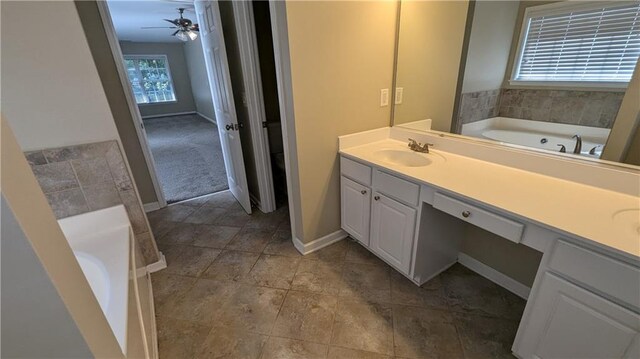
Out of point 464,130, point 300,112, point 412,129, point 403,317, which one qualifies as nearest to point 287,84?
point 300,112

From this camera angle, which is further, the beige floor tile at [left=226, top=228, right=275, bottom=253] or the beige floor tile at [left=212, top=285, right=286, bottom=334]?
the beige floor tile at [left=226, top=228, right=275, bottom=253]

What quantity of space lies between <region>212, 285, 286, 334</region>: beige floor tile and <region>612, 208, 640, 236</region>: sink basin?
1643 mm

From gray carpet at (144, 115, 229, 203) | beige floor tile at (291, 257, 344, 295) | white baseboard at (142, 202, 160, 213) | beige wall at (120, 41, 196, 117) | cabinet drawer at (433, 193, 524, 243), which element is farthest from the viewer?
beige wall at (120, 41, 196, 117)

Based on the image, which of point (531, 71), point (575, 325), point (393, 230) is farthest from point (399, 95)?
point (575, 325)

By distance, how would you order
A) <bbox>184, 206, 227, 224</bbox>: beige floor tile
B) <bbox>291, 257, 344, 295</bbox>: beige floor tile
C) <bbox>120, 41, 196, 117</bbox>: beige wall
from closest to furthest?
<bbox>291, 257, 344, 295</bbox>: beige floor tile
<bbox>184, 206, 227, 224</bbox>: beige floor tile
<bbox>120, 41, 196, 117</bbox>: beige wall

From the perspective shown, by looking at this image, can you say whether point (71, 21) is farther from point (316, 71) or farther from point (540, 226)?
point (540, 226)

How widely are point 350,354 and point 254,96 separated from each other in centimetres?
200

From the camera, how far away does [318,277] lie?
1.87 metres

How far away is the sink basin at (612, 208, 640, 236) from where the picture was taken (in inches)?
36.7

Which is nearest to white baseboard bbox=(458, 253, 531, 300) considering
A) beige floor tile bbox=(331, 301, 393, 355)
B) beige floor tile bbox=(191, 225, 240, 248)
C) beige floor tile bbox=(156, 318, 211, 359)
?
beige floor tile bbox=(331, 301, 393, 355)

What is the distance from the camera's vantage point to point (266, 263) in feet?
6.66

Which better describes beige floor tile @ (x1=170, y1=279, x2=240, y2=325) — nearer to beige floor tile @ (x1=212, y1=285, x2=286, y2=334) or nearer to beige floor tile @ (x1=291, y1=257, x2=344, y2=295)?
beige floor tile @ (x1=212, y1=285, x2=286, y2=334)

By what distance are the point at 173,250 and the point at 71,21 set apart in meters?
1.66

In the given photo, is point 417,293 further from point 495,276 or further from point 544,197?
point 544,197
